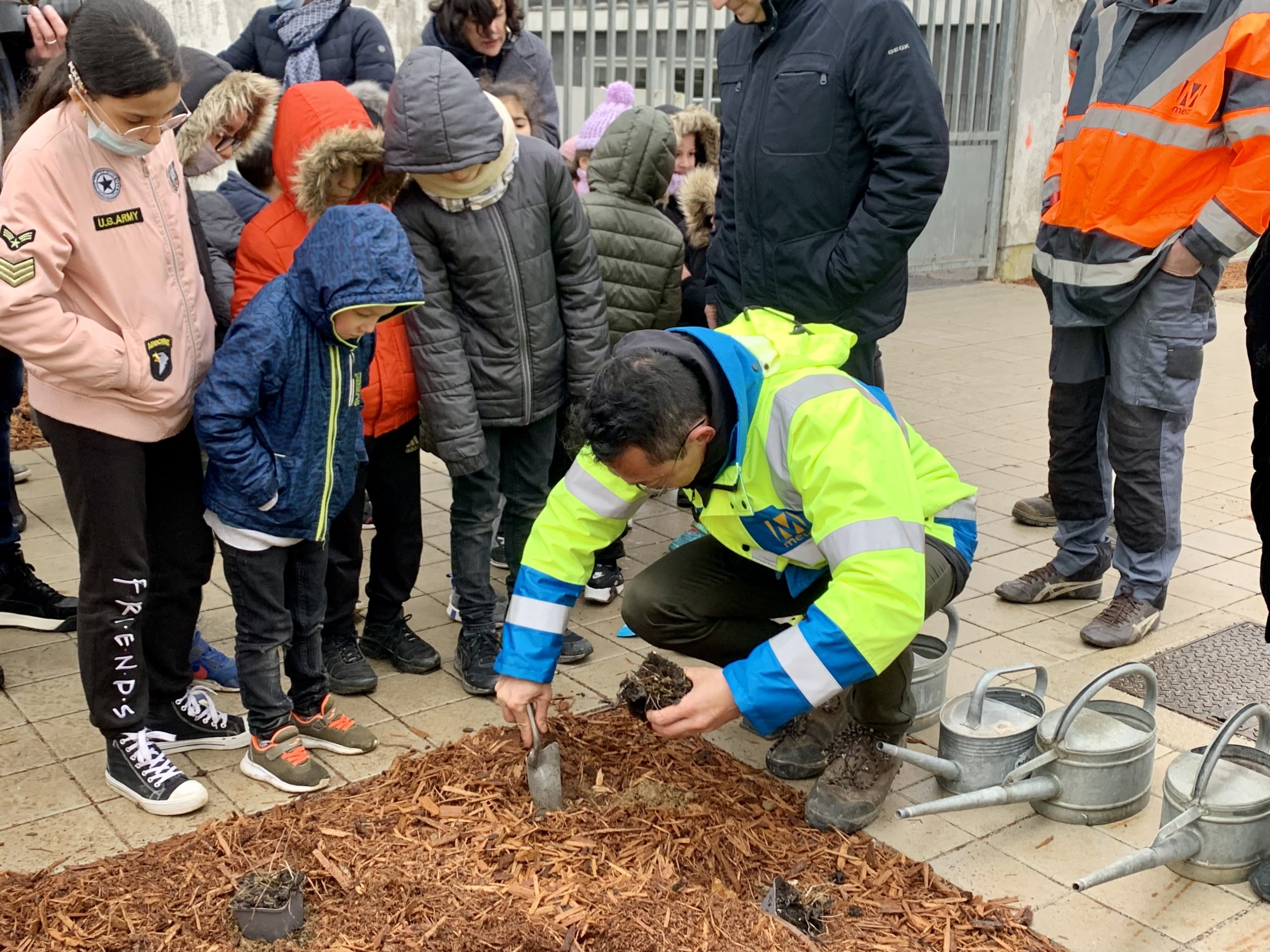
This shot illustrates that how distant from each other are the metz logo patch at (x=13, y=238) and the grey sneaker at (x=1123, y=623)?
11.7ft

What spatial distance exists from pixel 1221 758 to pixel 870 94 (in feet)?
7.32

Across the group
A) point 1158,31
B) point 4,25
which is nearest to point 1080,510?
point 1158,31

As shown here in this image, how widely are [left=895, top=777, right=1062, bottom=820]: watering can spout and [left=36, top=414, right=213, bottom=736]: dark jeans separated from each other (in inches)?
79.6

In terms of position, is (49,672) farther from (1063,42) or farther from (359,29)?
(1063,42)

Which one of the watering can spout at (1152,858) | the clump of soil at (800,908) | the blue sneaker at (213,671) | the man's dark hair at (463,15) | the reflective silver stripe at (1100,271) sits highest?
the man's dark hair at (463,15)

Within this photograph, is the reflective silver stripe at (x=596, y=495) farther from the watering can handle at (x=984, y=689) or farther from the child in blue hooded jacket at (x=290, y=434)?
the watering can handle at (x=984, y=689)

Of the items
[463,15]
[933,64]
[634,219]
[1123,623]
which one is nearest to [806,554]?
[1123,623]

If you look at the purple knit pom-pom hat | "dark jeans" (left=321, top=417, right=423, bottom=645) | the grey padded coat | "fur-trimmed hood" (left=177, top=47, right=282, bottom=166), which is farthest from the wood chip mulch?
the purple knit pom-pom hat

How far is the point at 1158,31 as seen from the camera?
4.22m

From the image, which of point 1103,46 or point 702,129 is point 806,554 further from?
point 702,129

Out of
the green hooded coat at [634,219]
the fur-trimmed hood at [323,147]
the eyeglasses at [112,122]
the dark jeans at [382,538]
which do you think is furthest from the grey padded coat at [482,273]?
the eyeglasses at [112,122]

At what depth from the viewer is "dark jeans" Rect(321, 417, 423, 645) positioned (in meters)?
3.93

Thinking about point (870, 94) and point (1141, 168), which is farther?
point (1141, 168)

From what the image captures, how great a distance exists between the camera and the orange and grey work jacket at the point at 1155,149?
4.00 metres
